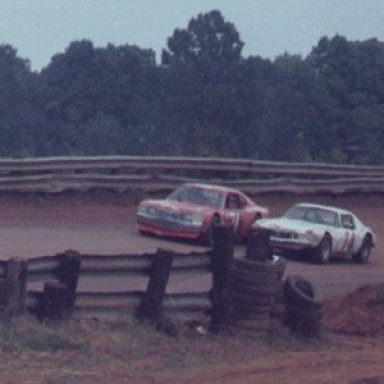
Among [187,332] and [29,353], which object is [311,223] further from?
[29,353]

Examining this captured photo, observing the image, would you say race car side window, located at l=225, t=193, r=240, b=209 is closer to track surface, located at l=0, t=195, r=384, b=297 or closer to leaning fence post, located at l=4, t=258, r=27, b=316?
track surface, located at l=0, t=195, r=384, b=297

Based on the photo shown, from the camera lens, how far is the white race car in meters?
26.3

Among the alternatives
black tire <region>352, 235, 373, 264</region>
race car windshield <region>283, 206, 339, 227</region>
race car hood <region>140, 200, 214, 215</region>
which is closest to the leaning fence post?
race car hood <region>140, 200, 214, 215</region>

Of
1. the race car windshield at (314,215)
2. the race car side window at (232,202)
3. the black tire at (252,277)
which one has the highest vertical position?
the black tire at (252,277)

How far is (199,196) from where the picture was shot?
28281mm

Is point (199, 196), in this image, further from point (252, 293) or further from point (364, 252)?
point (252, 293)

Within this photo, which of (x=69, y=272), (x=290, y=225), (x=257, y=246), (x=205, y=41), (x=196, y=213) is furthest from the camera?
(x=205, y=41)

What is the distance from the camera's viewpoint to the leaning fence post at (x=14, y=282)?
1155 centimetres

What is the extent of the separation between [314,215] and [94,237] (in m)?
5.15

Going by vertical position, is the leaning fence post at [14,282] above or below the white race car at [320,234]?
above

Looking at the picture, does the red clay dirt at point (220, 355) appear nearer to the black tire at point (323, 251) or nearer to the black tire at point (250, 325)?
the black tire at point (250, 325)

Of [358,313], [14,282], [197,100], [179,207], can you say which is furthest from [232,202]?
[197,100]

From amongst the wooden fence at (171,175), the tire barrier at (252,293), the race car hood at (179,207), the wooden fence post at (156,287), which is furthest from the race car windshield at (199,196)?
the wooden fence post at (156,287)

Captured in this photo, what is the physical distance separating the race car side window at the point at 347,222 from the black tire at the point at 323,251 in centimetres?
106
